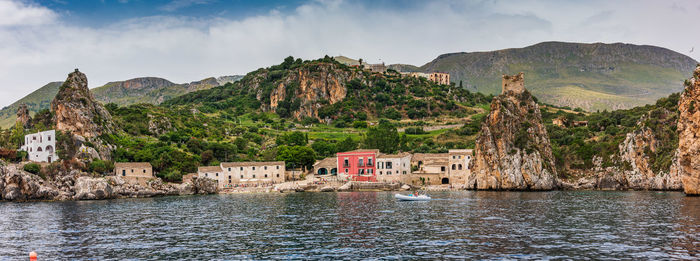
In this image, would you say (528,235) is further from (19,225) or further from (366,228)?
(19,225)

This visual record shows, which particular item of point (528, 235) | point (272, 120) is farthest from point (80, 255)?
point (272, 120)

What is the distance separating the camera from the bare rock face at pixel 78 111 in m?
96.3

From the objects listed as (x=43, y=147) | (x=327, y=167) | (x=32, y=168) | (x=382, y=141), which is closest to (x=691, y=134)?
(x=327, y=167)

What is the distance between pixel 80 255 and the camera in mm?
29609

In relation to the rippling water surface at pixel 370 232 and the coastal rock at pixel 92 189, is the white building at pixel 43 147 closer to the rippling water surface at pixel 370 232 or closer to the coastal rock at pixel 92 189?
the coastal rock at pixel 92 189

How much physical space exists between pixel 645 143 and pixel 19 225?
79.8 m

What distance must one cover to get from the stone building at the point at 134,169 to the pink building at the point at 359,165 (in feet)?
109

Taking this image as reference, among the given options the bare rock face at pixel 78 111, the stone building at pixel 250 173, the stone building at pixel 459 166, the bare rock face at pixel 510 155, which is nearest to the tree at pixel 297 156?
the stone building at pixel 250 173

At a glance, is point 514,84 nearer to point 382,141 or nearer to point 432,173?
point 432,173

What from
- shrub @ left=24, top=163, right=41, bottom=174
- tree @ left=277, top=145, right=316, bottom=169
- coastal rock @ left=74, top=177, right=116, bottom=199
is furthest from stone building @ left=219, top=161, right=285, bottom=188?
shrub @ left=24, top=163, right=41, bottom=174

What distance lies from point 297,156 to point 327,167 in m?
6.82

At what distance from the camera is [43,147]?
86375 mm

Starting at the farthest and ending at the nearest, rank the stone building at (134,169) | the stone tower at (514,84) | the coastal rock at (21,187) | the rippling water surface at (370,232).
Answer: the stone tower at (514,84)
the stone building at (134,169)
the coastal rock at (21,187)
the rippling water surface at (370,232)

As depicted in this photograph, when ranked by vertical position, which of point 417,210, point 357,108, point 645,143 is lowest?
point 417,210
